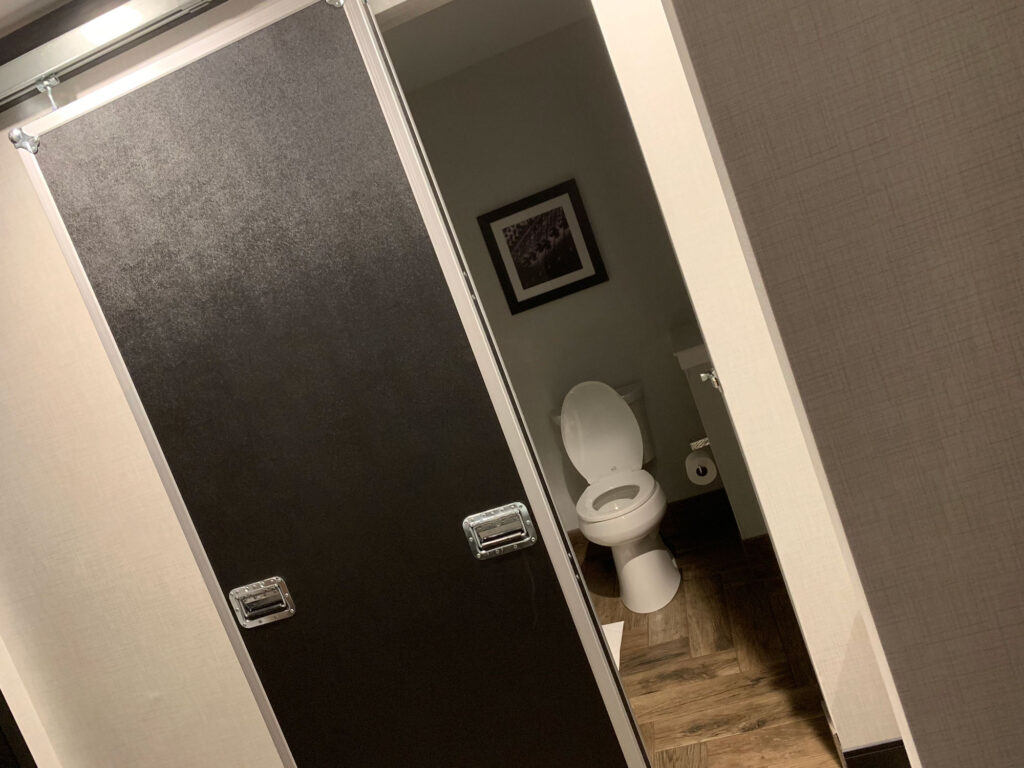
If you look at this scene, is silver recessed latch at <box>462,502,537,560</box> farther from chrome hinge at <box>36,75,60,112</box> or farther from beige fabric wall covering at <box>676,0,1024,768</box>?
chrome hinge at <box>36,75,60,112</box>

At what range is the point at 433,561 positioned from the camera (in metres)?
1.82

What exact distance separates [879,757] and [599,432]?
197cm

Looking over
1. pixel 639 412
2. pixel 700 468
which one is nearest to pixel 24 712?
pixel 700 468

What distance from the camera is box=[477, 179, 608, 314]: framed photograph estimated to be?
3971 millimetres

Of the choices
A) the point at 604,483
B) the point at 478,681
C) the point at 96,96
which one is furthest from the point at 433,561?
the point at 604,483

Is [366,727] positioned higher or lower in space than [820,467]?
lower

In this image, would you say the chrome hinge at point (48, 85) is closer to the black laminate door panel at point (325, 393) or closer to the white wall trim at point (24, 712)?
the black laminate door panel at point (325, 393)

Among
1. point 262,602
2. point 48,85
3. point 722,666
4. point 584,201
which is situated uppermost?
point 48,85

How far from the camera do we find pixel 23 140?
5.88 ft

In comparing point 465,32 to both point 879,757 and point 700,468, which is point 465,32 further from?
point 879,757

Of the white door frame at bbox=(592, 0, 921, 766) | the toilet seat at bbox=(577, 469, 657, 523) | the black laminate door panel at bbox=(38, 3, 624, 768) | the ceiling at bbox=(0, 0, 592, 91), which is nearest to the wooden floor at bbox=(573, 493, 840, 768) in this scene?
the white door frame at bbox=(592, 0, 921, 766)

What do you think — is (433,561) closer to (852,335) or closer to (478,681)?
(478,681)

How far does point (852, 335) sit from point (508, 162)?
3393 millimetres

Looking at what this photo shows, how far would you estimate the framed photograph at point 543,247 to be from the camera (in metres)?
3.97
